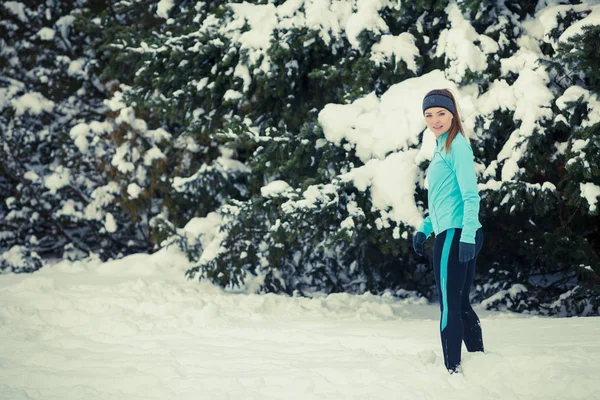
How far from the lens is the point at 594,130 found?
5.27m

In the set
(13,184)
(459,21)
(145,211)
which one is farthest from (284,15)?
(13,184)

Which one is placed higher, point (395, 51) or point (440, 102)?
point (395, 51)

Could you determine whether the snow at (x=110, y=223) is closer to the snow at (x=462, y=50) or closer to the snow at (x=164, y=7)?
the snow at (x=164, y=7)

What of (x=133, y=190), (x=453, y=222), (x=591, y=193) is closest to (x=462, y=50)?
(x=591, y=193)

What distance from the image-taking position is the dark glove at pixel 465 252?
3.42m

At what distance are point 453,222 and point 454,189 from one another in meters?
0.20

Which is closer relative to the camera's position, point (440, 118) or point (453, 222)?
point (453, 222)

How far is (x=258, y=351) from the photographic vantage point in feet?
14.8

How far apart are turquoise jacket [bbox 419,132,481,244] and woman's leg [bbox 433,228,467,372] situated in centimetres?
11

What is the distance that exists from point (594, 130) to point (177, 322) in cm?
401

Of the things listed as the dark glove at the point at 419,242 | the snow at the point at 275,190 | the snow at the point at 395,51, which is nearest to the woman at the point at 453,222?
the dark glove at the point at 419,242

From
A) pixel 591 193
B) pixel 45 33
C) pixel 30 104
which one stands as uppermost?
pixel 45 33

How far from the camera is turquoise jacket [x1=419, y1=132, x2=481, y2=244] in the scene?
3486 millimetres

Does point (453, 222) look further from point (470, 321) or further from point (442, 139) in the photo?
point (470, 321)
